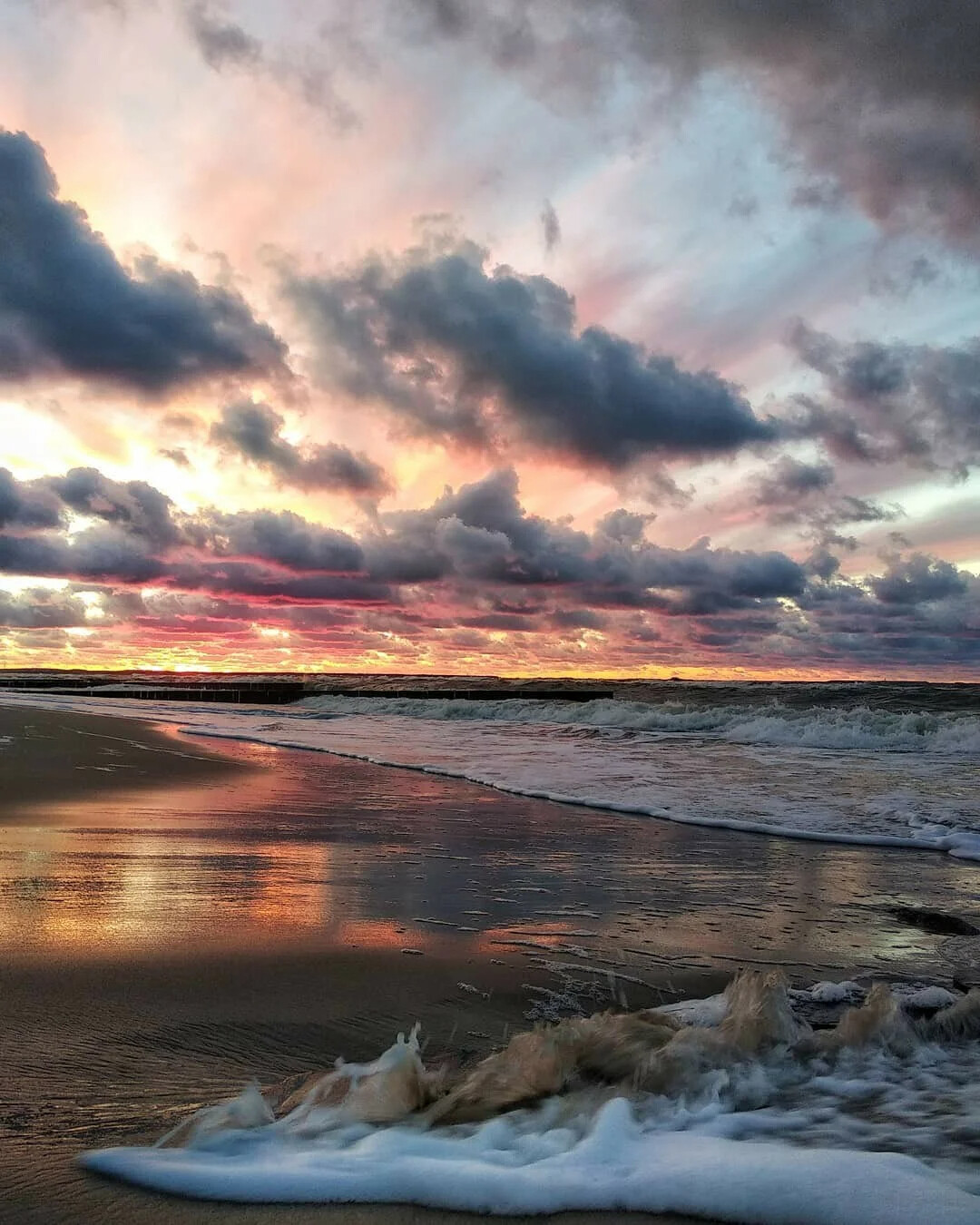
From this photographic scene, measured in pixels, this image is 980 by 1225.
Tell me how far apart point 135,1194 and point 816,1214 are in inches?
50.8

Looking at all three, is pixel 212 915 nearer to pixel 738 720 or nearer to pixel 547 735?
pixel 547 735

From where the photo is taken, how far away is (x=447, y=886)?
4980 millimetres

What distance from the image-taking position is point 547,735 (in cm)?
1900

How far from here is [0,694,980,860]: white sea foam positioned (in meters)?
7.89

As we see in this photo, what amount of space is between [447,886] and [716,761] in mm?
8921

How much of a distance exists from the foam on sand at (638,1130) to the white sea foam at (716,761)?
4848 millimetres

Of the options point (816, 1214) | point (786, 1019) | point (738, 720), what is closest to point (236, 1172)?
point (816, 1214)

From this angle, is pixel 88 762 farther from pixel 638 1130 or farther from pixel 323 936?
pixel 638 1130

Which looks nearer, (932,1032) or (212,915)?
(932,1032)

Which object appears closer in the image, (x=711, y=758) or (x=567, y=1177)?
(x=567, y=1177)

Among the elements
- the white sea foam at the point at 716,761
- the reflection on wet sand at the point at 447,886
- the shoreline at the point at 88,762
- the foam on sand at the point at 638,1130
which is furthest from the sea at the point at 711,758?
the foam on sand at the point at 638,1130

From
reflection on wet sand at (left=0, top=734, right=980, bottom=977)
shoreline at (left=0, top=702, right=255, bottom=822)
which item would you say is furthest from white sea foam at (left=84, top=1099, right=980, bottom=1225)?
shoreline at (left=0, top=702, right=255, bottom=822)

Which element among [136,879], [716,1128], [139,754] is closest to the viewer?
[716,1128]

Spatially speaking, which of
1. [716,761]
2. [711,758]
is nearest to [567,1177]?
[716,761]
